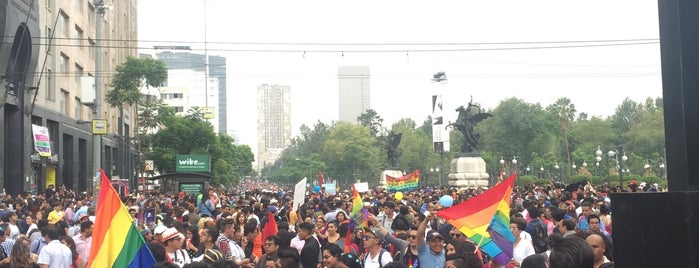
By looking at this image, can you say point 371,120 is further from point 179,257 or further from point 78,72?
point 179,257

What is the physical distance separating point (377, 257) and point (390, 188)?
2848 cm

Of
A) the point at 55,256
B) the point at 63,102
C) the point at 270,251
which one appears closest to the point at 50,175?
the point at 63,102

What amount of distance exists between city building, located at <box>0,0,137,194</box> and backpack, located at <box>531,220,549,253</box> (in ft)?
60.1

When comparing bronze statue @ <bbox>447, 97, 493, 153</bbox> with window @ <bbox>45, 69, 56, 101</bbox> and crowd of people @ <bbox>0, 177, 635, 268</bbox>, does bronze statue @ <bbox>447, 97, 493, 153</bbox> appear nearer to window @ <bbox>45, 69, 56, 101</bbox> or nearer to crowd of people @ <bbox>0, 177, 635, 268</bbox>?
window @ <bbox>45, 69, 56, 101</bbox>

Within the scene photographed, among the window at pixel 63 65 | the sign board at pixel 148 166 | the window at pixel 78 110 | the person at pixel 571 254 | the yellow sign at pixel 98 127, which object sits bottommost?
the person at pixel 571 254

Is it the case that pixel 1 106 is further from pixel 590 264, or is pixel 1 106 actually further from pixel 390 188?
pixel 590 264

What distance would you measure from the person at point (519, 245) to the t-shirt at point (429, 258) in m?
0.79

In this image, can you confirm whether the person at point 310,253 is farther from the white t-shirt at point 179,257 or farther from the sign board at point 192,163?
the sign board at point 192,163

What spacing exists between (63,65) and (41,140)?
10188 mm

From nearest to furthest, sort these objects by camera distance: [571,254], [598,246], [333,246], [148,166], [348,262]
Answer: [571,254] < [598,246] < [348,262] < [333,246] < [148,166]

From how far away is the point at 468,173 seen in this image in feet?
174

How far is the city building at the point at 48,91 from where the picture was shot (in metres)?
37.0

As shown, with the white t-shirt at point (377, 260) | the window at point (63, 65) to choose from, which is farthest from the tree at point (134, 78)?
the white t-shirt at point (377, 260)

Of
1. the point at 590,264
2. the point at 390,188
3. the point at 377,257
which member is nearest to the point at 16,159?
the point at 390,188
